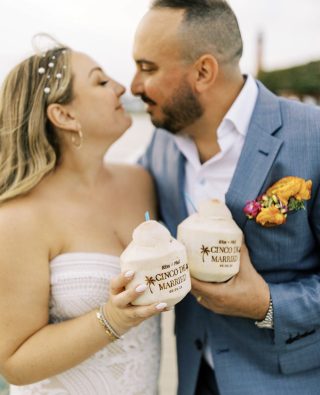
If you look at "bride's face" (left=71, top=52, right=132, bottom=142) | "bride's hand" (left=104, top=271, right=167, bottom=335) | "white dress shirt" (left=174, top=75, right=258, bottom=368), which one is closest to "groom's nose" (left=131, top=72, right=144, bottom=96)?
"bride's face" (left=71, top=52, right=132, bottom=142)

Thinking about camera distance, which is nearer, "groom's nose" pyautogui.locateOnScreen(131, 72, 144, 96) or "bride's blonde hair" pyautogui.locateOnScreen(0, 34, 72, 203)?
"bride's blonde hair" pyautogui.locateOnScreen(0, 34, 72, 203)

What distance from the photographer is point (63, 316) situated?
221cm

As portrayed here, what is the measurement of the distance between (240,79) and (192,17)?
16.6 inches

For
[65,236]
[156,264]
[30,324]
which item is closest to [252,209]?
[156,264]

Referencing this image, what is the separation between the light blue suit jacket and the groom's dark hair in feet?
1.10

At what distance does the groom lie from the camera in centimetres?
216

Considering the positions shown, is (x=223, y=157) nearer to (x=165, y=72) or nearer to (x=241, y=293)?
(x=165, y=72)

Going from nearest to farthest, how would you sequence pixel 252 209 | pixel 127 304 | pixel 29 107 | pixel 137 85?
pixel 127 304 → pixel 252 209 → pixel 29 107 → pixel 137 85

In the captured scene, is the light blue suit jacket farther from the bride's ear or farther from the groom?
the bride's ear

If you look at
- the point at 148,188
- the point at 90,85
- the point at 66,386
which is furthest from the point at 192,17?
the point at 66,386

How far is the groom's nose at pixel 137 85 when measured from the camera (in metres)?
2.61

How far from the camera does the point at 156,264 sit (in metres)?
1.63

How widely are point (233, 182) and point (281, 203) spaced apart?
255mm

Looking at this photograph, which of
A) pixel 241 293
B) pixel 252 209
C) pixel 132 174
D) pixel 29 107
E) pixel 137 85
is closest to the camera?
pixel 241 293
